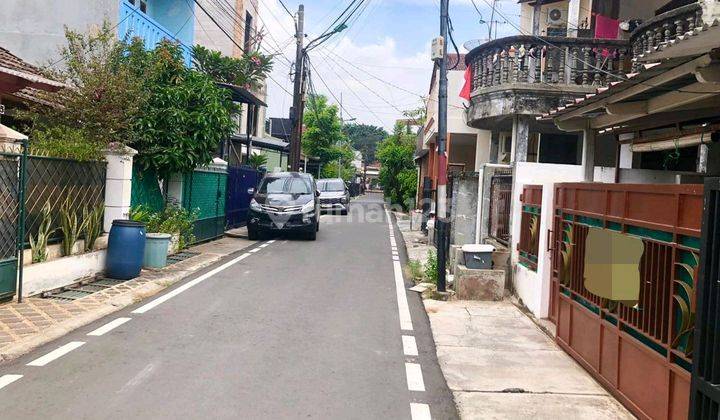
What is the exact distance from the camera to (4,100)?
12.0m

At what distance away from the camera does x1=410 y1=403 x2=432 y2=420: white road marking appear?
4699 millimetres

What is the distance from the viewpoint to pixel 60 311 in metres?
7.53

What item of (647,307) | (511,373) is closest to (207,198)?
(511,373)

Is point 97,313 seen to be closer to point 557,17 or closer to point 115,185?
point 115,185

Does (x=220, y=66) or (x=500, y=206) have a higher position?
(x=220, y=66)

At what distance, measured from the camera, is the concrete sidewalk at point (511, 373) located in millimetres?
4938

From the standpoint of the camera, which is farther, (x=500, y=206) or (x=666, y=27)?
(x=500, y=206)

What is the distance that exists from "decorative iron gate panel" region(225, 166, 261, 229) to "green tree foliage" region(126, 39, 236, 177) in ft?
15.7

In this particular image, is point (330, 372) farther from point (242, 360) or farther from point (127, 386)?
point (127, 386)

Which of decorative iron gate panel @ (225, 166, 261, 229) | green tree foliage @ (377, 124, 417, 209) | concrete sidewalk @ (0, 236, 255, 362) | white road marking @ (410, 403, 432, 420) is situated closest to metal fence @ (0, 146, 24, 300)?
concrete sidewalk @ (0, 236, 255, 362)

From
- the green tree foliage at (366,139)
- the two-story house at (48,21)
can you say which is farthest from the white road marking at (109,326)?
the green tree foliage at (366,139)

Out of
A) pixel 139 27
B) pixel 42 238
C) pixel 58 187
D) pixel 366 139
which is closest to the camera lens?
pixel 42 238

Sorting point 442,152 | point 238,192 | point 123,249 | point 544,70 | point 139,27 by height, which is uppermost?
point 139,27

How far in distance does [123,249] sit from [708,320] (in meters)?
8.64
